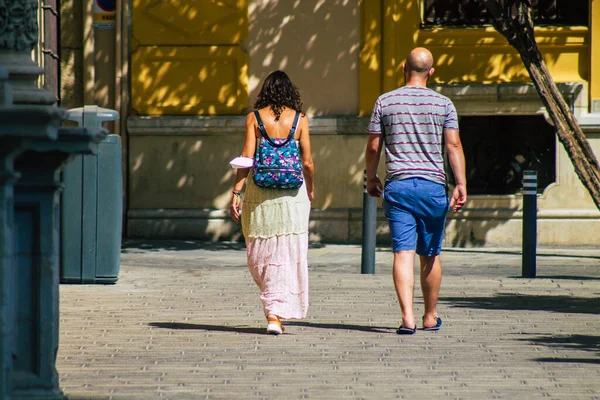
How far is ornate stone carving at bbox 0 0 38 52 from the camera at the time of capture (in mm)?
4996

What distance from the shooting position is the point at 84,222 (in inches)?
432

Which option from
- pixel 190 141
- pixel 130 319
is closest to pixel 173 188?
pixel 190 141

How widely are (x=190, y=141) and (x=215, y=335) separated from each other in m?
8.52

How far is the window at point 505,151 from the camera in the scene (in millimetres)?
16531

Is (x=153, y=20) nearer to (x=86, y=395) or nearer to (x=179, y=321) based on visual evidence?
(x=179, y=321)

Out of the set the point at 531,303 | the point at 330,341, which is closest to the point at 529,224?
the point at 531,303

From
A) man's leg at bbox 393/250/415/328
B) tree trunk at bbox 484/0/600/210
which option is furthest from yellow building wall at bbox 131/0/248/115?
man's leg at bbox 393/250/415/328

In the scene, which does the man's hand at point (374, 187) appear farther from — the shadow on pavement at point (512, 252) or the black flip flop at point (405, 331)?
the shadow on pavement at point (512, 252)

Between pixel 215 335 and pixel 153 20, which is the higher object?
pixel 153 20

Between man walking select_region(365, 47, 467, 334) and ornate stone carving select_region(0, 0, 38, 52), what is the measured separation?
3.51 metres

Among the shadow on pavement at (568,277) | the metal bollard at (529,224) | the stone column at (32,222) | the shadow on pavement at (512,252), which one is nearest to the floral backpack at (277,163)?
the stone column at (32,222)

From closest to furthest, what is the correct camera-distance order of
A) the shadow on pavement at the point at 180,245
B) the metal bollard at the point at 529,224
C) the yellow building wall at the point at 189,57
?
the metal bollard at the point at 529,224 → the shadow on pavement at the point at 180,245 → the yellow building wall at the point at 189,57

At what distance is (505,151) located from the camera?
1662 cm

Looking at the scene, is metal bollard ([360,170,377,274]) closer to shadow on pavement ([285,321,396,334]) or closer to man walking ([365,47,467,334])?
shadow on pavement ([285,321,396,334])
